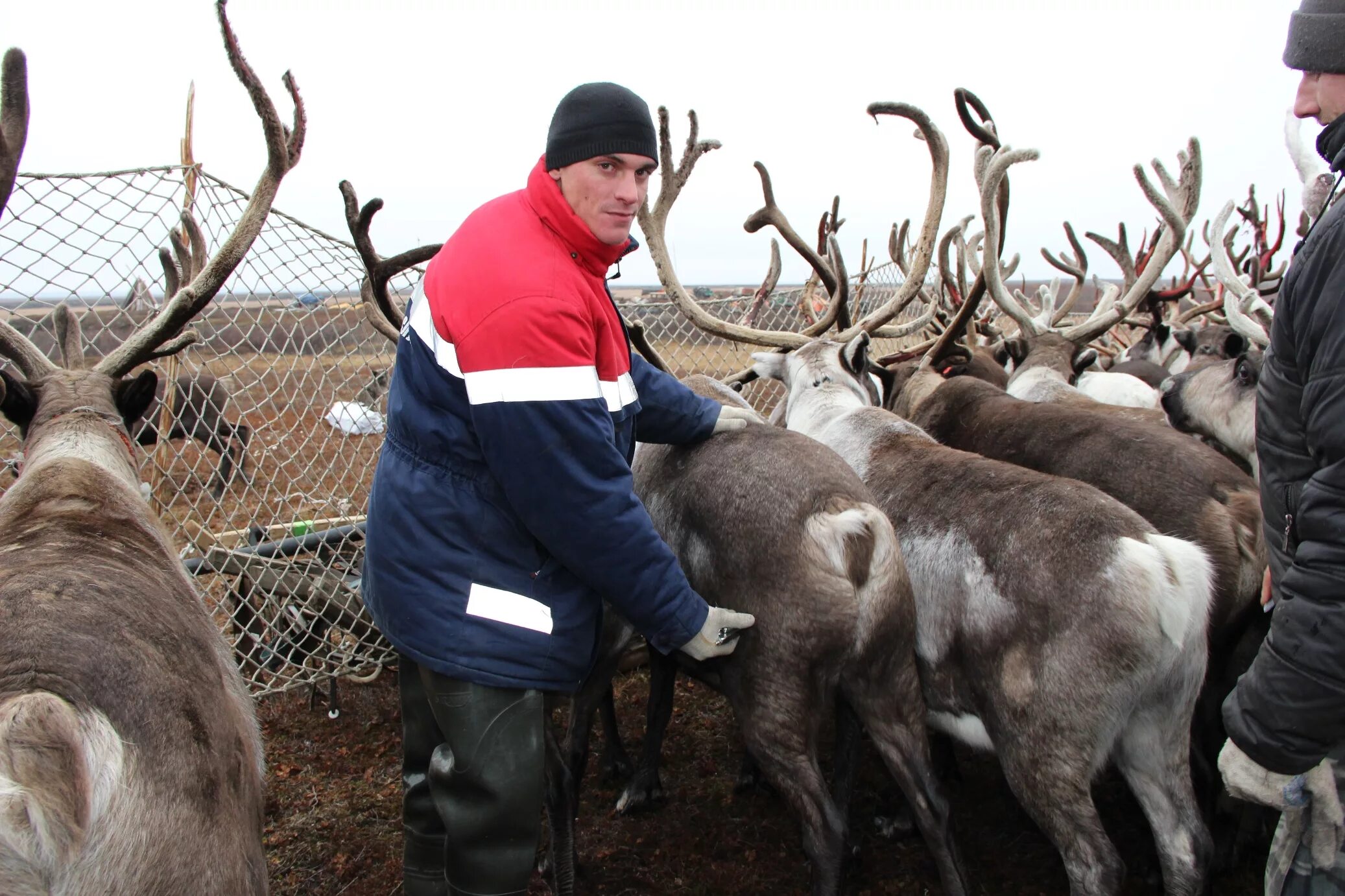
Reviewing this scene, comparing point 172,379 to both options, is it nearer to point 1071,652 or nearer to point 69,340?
point 69,340

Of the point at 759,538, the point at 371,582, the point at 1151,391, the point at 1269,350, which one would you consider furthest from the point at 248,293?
the point at 1151,391

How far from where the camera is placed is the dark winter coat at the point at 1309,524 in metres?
1.28

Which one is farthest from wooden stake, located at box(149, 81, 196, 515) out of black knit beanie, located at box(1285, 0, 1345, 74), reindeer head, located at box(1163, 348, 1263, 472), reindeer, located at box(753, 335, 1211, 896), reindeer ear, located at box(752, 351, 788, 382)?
reindeer head, located at box(1163, 348, 1263, 472)

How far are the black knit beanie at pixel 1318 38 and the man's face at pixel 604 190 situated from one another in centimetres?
122

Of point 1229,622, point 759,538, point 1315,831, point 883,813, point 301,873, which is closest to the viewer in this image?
point 1315,831

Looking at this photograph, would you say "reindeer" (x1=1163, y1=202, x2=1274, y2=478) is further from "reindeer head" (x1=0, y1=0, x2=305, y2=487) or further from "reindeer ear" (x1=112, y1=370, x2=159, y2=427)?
"reindeer ear" (x1=112, y1=370, x2=159, y2=427)

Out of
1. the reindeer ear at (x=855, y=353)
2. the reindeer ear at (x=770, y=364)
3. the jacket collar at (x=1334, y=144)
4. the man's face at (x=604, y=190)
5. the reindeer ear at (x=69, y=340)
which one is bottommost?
the reindeer ear at (x=770, y=364)

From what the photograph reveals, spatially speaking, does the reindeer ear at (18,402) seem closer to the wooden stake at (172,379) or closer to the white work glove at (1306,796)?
the wooden stake at (172,379)

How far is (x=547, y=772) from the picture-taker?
9.41 feet

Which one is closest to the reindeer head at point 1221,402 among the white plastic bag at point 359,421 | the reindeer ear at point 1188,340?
the reindeer ear at point 1188,340

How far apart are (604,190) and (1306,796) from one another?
1.76 meters

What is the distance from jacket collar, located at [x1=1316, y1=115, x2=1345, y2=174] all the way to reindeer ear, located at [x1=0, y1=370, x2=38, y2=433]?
3441 mm

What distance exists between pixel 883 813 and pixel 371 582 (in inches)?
87.5

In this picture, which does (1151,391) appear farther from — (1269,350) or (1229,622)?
(1269,350)
